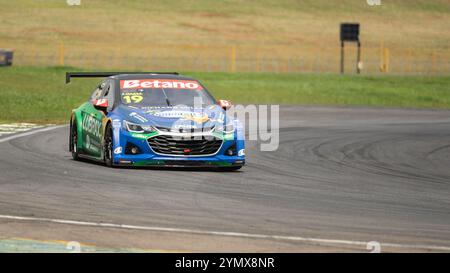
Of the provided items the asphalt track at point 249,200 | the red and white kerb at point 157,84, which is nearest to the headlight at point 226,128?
Answer: the asphalt track at point 249,200

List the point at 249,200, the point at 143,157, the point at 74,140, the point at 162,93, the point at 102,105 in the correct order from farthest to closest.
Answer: the point at 74,140 → the point at 162,93 → the point at 102,105 → the point at 143,157 → the point at 249,200

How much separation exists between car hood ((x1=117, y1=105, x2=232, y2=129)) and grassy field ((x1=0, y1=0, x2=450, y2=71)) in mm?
47605

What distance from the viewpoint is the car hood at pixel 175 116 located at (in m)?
15.2

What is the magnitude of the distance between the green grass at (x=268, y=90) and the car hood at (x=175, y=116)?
14857 millimetres

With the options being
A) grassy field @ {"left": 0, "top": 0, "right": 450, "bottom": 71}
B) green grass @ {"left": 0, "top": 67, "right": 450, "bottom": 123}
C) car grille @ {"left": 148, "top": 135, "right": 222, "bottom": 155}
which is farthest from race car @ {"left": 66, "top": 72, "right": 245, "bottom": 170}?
grassy field @ {"left": 0, "top": 0, "right": 450, "bottom": 71}

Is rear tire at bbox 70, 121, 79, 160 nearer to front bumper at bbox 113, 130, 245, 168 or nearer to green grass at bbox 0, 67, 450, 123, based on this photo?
front bumper at bbox 113, 130, 245, 168

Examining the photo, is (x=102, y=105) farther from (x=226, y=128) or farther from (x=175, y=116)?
(x=226, y=128)

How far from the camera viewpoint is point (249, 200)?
1220cm

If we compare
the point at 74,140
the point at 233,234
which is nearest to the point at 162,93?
the point at 74,140

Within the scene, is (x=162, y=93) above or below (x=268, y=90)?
above

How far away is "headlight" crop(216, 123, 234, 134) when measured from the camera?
1542 centimetres

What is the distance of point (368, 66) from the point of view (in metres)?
70.6

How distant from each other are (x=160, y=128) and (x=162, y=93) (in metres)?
1.32

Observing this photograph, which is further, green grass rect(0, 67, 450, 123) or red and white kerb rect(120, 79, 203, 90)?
green grass rect(0, 67, 450, 123)
